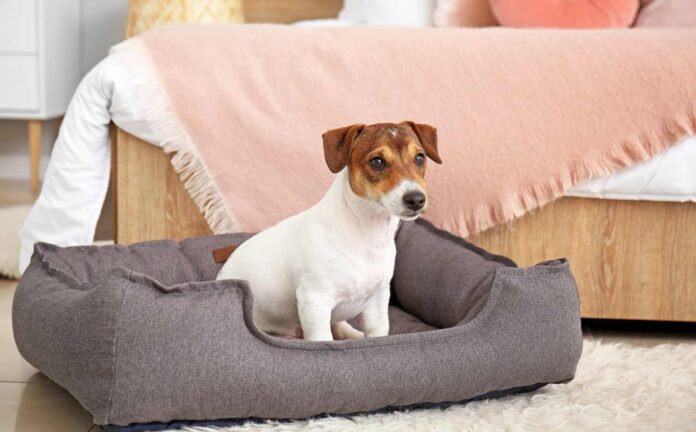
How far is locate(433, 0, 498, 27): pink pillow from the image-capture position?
329 cm

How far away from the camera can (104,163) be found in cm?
226

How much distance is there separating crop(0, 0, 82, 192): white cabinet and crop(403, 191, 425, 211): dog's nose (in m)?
2.75

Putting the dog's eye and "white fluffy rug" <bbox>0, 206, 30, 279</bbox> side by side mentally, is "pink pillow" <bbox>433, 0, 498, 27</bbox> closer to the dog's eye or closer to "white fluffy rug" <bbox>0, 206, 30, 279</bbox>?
"white fluffy rug" <bbox>0, 206, 30, 279</bbox>

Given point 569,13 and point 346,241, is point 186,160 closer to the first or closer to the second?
point 346,241

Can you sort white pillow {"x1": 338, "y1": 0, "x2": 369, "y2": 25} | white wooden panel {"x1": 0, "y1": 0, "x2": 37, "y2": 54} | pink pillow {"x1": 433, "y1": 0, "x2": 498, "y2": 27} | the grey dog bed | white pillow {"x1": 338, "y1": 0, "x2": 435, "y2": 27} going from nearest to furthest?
the grey dog bed < pink pillow {"x1": 433, "y1": 0, "x2": 498, "y2": 27} < white pillow {"x1": 338, "y1": 0, "x2": 435, "y2": 27} < white pillow {"x1": 338, "y1": 0, "x2": 369, "y2": 25} < white wooden panel {"x1": 0, "y1": 0, "x2": 37, "y2": 54}

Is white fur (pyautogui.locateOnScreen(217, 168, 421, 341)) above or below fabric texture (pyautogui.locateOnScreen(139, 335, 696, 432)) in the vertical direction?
above

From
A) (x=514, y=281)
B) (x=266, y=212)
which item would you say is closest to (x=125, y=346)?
(x=514, y=281)

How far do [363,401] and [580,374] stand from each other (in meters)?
0.55

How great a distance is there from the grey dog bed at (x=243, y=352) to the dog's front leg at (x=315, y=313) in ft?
0.49

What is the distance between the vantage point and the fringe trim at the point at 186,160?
2.16 meters

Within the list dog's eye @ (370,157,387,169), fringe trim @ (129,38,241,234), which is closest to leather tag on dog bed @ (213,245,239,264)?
fringe trim @ (129,38,241,234)

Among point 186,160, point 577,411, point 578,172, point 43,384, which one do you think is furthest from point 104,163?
point 577,411

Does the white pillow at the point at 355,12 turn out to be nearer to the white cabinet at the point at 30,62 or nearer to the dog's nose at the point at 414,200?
the white cabinet at the point at 30,62

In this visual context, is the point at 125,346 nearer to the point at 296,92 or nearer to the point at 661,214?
the point at 296,92
